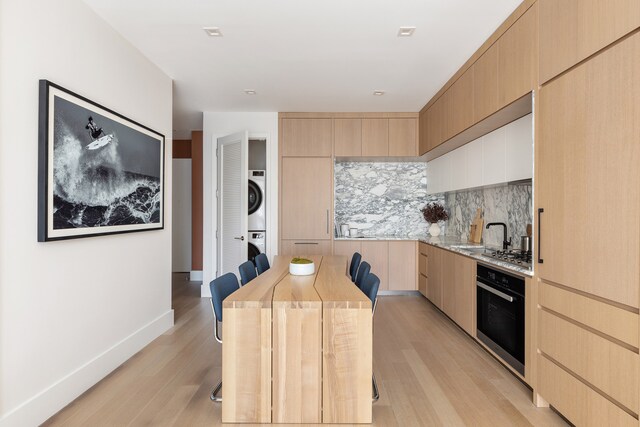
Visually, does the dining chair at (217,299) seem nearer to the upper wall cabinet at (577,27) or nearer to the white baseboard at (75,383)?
the white baseboard at (75,383)

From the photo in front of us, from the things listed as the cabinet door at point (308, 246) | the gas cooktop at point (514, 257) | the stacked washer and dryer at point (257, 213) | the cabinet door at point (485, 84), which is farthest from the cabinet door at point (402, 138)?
the gas cooktop at point (514, 257)

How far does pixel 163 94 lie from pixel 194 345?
2502 mm

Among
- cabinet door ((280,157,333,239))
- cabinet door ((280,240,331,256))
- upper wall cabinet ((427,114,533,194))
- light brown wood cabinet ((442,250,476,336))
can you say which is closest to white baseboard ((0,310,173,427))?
cabinet door ((280,240,331,256))

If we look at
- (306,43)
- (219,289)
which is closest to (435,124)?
(306,43)

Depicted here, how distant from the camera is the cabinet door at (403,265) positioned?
17.9 ft

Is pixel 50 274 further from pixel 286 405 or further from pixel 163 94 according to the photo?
pixel 163 94

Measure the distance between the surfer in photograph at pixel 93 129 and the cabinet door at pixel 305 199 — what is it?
2.92 m

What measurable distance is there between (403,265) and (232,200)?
256 centimetres

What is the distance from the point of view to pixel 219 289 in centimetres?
255

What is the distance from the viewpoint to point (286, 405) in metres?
2.20

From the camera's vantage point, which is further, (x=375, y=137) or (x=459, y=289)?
(x=375, y=137)

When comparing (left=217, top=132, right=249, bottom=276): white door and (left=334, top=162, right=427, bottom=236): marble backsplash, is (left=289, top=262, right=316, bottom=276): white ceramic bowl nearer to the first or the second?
(left=217, top=132, right=249, bottom=276): white door

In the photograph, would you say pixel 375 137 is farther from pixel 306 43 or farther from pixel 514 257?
pixel 514 257

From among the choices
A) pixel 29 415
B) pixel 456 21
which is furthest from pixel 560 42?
pixel 29 415
